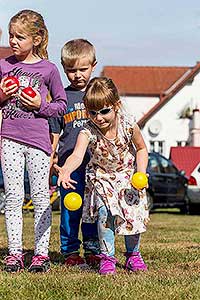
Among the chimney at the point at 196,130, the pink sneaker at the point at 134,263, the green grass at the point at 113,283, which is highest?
the chimney at the point at 196,130

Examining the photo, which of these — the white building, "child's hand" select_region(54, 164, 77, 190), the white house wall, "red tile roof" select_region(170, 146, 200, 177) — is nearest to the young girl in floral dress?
"child's hand" select_region(54, 164, 77, 190)

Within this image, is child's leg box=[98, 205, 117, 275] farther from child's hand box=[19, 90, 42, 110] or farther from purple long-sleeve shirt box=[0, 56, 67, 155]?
child's hand box=[19, 90, 42, 110]

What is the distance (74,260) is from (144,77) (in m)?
59.0

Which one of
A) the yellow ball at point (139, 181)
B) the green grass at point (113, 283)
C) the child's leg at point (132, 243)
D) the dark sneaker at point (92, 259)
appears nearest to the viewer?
the green grass at point (113, 283)

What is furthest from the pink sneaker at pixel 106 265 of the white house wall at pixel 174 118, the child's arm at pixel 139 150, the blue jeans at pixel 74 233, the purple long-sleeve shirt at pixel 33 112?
the white house wall at pixel 174 118

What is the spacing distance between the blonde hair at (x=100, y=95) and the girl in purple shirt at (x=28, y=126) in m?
0.24

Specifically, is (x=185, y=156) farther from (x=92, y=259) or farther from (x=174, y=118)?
(x=92, y=259)

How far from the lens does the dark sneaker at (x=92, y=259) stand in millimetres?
6485

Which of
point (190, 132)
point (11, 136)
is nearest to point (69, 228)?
point (11, 136)

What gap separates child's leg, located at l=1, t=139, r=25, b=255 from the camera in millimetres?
5934

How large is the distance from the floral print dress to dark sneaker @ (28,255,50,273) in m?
0.46

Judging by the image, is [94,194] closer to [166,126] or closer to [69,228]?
[69,228]

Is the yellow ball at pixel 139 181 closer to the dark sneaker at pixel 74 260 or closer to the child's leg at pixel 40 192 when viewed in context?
the child's leg at pixel 40 192

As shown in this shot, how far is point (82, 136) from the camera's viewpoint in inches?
233
